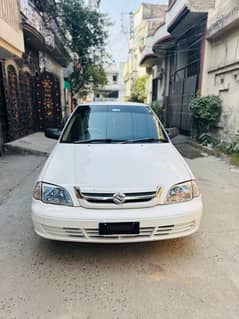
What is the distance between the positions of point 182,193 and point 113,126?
1.55 metres

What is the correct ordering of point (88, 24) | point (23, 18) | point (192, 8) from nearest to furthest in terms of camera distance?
1. point (23, 18)
2. point (192, 8)
3. point (88, 24)

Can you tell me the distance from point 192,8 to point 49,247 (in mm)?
9209

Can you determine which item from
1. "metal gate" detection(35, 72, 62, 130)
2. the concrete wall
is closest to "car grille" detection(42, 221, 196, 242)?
the concrete wall

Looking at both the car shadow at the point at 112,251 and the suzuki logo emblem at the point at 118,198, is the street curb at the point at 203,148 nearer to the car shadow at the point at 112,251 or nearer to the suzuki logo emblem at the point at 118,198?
the car shadow at the point at 112,251

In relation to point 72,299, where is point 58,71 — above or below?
above

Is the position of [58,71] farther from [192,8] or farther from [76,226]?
[76,226]

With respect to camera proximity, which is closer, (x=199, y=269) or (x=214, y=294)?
(x=214, y=294)

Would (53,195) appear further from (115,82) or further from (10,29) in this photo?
(115,82)

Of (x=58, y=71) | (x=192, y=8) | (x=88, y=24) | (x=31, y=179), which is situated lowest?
(x=31, y=179)

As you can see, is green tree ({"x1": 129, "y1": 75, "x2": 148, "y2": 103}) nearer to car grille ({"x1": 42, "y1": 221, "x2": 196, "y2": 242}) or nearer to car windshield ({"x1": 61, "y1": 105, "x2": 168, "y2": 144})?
car windshield ({"x1": 61, "y1": 105, "x2": 168, "y2": 144})

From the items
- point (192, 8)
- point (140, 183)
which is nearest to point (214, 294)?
point (140, 183)

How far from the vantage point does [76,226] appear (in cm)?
220

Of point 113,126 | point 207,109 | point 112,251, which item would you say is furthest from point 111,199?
point 207,109

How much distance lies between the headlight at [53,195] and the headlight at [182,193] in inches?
38.5
